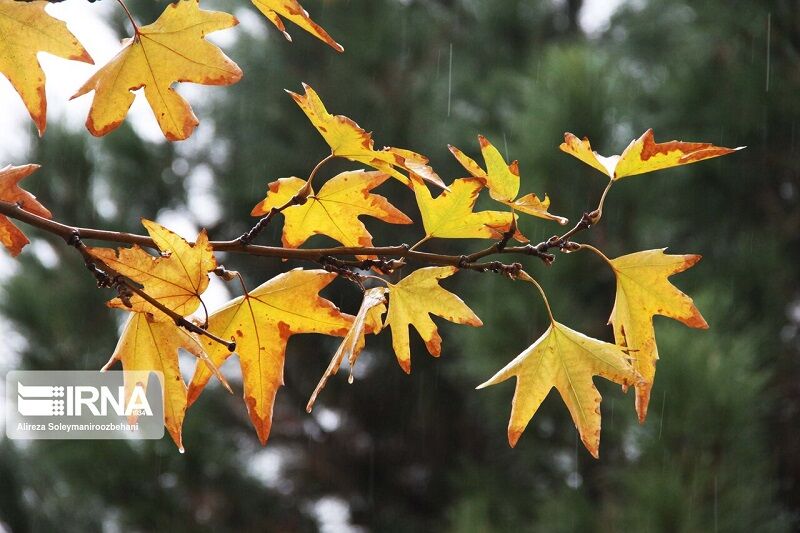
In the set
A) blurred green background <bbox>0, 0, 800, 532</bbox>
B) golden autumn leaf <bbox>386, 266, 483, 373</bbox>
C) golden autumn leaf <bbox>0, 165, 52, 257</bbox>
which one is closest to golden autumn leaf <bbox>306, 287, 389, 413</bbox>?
golden autumn leaf <bbox>386, 266, 483, 373</bbox>

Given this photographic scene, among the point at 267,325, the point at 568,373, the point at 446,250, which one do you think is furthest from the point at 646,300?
the point at 446,250

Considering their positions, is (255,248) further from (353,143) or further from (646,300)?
(646,300)

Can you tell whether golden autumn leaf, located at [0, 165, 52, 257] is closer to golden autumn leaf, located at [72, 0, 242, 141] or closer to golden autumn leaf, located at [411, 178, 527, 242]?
golden autumn leaf, located at [72, 0, 242, 141]

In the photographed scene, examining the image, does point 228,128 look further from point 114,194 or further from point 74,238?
point 74,238

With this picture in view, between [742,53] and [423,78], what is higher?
[423,78]

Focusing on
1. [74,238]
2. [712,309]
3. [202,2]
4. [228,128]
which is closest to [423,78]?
[228,128]

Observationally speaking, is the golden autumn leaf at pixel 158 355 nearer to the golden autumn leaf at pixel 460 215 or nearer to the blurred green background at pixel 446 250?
the golden autumn leaf at pixel 460 215
